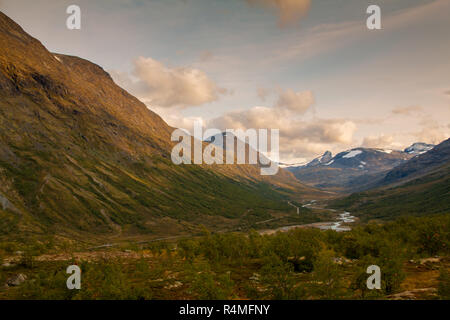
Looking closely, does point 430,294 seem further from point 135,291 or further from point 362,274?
point 135,291

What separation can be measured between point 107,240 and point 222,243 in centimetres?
15799

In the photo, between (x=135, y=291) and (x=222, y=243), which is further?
(x=222, y=243)
